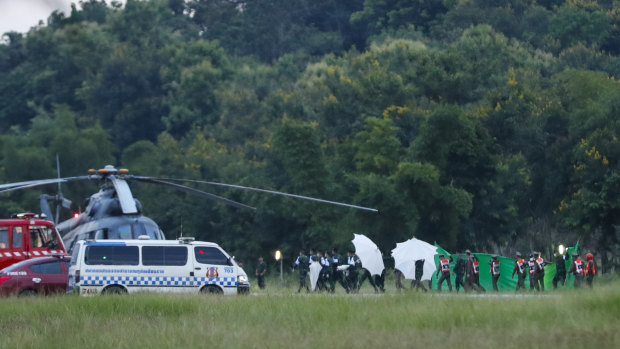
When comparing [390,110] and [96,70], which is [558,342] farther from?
[96,70]

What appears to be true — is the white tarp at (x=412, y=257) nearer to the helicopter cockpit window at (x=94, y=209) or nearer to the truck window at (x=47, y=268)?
the helicopter cockpit window at (x=94, y=209)

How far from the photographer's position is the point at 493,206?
172 feet

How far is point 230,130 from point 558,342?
6274 centimetres

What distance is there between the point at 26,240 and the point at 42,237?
0.46 m

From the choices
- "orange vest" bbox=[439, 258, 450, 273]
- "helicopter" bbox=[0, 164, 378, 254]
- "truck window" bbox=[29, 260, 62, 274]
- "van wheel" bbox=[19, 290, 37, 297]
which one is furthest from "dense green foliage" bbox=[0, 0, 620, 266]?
"van wheel" bbox=[19, 290, 37, 297]

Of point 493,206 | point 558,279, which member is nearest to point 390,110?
point 493,206

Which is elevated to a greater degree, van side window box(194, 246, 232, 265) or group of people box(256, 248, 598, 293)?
van side window box(194, 246, 232, 265)

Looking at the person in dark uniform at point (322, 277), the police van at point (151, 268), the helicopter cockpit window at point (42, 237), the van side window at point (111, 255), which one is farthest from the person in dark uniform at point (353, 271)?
the helicopter cockpit window at point (42, 237)

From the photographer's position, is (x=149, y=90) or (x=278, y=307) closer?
(x=278, y=307)

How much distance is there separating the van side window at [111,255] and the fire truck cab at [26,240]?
111 inches

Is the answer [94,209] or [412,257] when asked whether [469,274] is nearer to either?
[412,257]

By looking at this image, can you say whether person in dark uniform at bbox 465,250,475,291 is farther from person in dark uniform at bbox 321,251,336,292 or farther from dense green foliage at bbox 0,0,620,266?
dense green foliage at bbox 0,0,620,266

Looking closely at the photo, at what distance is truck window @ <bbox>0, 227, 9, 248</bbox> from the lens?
29.8 meters

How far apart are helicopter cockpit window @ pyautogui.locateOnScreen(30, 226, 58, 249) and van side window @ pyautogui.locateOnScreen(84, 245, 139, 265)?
9.85 ft
